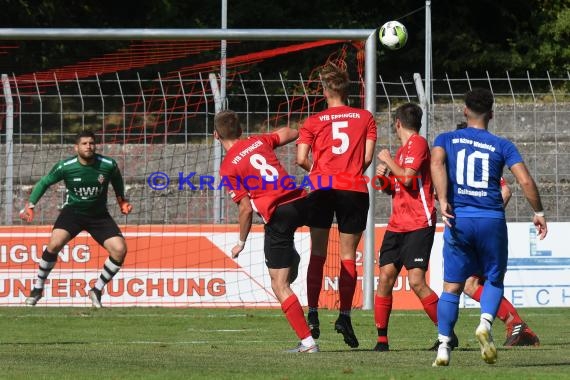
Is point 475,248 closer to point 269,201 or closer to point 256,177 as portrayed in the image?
point 269,201

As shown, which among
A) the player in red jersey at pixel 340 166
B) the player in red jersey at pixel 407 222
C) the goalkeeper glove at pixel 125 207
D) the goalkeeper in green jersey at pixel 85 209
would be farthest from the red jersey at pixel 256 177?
the goalkeeper in green jersey at pixel 85 209

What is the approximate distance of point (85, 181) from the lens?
15484mm

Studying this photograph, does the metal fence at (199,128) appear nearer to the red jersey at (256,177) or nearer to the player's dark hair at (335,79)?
the player's dark hair at (335,79)

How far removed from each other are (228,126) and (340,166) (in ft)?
3.47

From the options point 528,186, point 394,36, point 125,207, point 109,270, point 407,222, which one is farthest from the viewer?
Answer: point 109,270

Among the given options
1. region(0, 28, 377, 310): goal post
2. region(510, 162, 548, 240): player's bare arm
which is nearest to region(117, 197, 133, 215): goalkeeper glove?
region(0, 28, 377, 310): goal post

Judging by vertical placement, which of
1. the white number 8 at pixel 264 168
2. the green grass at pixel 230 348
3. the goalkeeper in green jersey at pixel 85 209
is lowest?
the green grass at pixel 230 348

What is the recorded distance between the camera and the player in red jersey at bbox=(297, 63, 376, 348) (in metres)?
10.2

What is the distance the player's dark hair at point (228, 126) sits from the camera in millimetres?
9656

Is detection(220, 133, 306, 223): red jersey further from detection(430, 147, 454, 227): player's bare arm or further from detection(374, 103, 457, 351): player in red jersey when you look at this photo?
detection(430, 147, 454, 227): player's bare arm

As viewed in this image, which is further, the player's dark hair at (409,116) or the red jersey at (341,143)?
the red jersey at (341,143)

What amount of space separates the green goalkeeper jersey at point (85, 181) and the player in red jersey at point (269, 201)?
19.9ft

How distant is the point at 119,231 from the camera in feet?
50.9

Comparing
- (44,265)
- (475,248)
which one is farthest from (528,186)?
(44,265)
